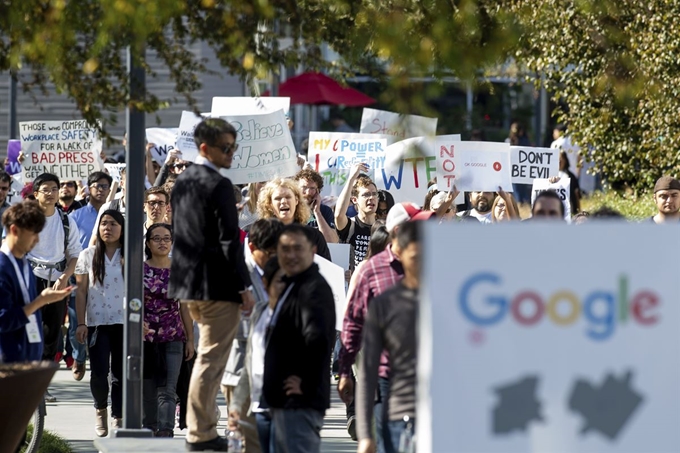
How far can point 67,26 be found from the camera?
21.7ft

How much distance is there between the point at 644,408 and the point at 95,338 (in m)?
6.07

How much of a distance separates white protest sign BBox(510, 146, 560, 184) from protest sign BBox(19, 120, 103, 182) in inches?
180

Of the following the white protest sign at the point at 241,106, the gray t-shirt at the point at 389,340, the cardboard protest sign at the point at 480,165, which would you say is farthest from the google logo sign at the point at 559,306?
the white protest sign at the point at 241,106

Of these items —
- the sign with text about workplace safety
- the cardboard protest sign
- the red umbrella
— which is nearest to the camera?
the sign with text about workplace safety

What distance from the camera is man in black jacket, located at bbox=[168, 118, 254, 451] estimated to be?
799cm

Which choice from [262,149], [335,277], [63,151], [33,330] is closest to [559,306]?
[33,330]

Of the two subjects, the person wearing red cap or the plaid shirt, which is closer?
the plaid shirt

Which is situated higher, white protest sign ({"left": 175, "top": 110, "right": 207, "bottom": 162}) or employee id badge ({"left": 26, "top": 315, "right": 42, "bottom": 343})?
white protest sign ({"left": 175, "top": 110, "right": 207, "bottom": 162})

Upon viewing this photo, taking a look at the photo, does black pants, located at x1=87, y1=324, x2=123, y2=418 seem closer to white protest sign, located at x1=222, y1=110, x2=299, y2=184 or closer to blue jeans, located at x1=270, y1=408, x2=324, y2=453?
white protest sign, located at x1=222, y1=110, x2=299, y2=184

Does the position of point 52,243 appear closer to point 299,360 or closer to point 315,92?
Answer: point 299,360

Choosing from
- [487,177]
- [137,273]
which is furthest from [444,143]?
[137,273]

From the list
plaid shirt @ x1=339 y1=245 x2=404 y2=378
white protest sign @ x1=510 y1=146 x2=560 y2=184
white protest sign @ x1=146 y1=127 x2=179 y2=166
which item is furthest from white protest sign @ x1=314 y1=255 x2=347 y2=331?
white protest sign @ x1=146 y1=127 x2=179 y2=166

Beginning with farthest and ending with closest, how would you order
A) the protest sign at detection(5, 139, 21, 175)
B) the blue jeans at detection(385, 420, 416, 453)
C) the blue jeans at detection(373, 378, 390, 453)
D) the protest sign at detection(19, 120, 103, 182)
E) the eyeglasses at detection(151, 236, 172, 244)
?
the protest sign at detection(5, 139, 21, 175) → the protest sign at detection(19, 120, 103, 182) → the eyeglasses at detection(151, 236, 172, 244) → the blue jeans at detection(373, 378, 390, 453) → the blue jeans at detection(385, 420, 416, 453)

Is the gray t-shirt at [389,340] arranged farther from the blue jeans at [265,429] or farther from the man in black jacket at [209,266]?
the man in black jacket at [209,266]
